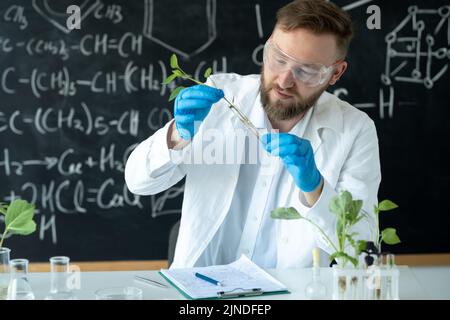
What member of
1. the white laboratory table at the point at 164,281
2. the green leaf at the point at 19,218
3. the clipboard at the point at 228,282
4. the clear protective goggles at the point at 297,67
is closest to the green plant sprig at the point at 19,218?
the green leaf at the point at 19,218

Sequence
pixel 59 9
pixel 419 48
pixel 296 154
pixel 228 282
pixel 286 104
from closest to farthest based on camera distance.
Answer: pixel 228 282 → pixel 296 154 → pixel 286 104 → pixel 59 9 → pixel 419 48

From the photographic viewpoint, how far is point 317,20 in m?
1.99

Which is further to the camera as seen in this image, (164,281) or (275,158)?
(275,158)

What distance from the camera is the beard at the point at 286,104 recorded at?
2.06m

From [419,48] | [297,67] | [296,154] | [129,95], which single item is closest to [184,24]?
[129,95]

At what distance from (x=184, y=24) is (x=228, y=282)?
81.0 inches

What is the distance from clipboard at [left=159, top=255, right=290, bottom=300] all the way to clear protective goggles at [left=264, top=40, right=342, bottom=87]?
1.93 feet

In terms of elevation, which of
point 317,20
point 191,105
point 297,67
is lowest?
point 191,105

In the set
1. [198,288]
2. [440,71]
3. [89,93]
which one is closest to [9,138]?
[89,93]

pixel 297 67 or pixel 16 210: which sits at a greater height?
pixel 297 67

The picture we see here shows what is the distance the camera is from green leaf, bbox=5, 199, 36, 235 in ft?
4.96

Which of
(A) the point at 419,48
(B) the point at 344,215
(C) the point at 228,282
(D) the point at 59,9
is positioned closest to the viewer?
(B) the point at 344,215

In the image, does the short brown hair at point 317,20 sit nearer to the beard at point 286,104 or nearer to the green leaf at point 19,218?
the beard at point 286,104

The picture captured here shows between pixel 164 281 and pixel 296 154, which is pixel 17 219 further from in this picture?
pixel 296 154
